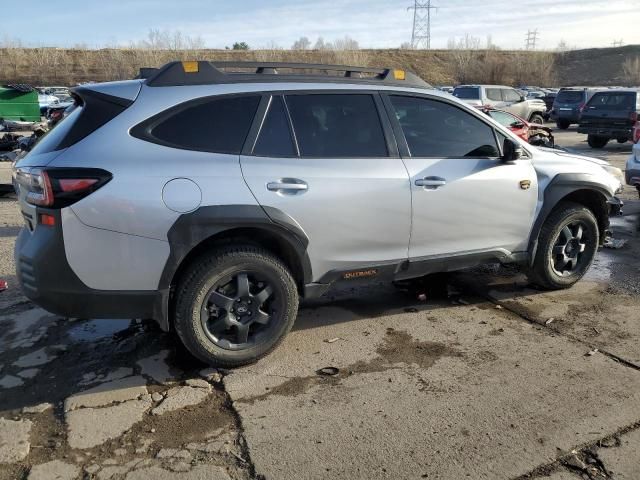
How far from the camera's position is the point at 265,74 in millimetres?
4039

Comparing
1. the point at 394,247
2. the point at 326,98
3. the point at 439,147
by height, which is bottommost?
the point at 394,247

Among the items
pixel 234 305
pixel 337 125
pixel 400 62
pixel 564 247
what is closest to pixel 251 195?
pixel 234 305

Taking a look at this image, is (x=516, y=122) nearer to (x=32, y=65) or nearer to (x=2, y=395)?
(x=2, y=395)

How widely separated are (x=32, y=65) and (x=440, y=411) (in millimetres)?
70384

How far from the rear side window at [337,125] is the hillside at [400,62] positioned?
5969 centimetres

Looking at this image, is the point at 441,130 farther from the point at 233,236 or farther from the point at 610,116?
the point at 610,116

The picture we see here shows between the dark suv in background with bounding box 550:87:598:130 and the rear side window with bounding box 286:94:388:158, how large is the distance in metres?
23.1

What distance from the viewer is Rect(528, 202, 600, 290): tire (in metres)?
5.07

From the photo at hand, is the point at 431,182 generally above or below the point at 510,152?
below

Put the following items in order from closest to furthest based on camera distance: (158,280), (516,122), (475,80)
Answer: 1. (158,280)
2. (516,122)
3. (475,80)

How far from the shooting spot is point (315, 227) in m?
3.86

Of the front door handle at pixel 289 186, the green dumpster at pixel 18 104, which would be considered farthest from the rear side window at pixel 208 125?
the green dumpster at pixel 18 104

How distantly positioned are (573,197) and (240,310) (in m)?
3.32

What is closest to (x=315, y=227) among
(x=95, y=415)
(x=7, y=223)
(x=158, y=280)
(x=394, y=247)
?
(x=394, y=247)
